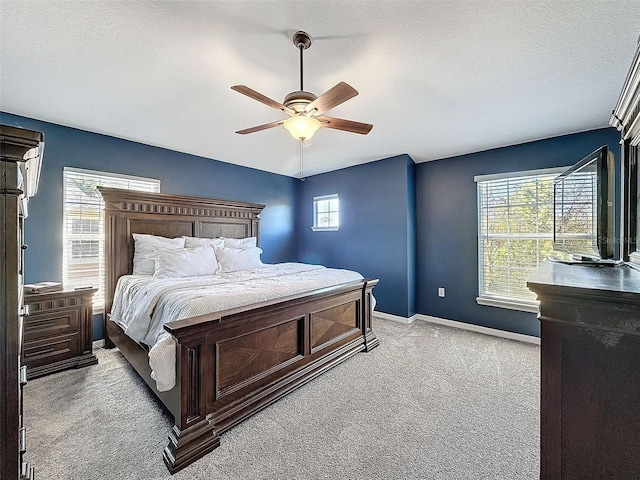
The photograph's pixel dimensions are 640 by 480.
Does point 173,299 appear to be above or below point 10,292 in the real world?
below

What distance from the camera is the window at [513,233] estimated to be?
341 cm

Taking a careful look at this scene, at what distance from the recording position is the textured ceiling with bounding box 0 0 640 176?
1562 millimetres

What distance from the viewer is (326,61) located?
6.53ft

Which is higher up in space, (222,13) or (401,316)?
(222,13)

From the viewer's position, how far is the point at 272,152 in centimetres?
411

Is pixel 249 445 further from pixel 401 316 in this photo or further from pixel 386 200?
pixel 386 200

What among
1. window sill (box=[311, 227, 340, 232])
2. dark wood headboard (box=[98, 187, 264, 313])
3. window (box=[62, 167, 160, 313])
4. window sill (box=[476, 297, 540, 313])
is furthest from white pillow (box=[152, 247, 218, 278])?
window sill (box=[476, 297, 540, 313])

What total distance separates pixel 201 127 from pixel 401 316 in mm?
3657

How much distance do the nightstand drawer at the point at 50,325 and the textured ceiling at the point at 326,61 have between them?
1.93m

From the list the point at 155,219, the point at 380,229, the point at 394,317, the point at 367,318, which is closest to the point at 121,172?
the point at 155,219

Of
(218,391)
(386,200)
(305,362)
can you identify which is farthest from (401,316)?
(218,391)

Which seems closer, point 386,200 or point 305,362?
point 305,362

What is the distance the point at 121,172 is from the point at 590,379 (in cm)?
433

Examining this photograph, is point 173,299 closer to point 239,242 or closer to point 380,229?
point 239,242
